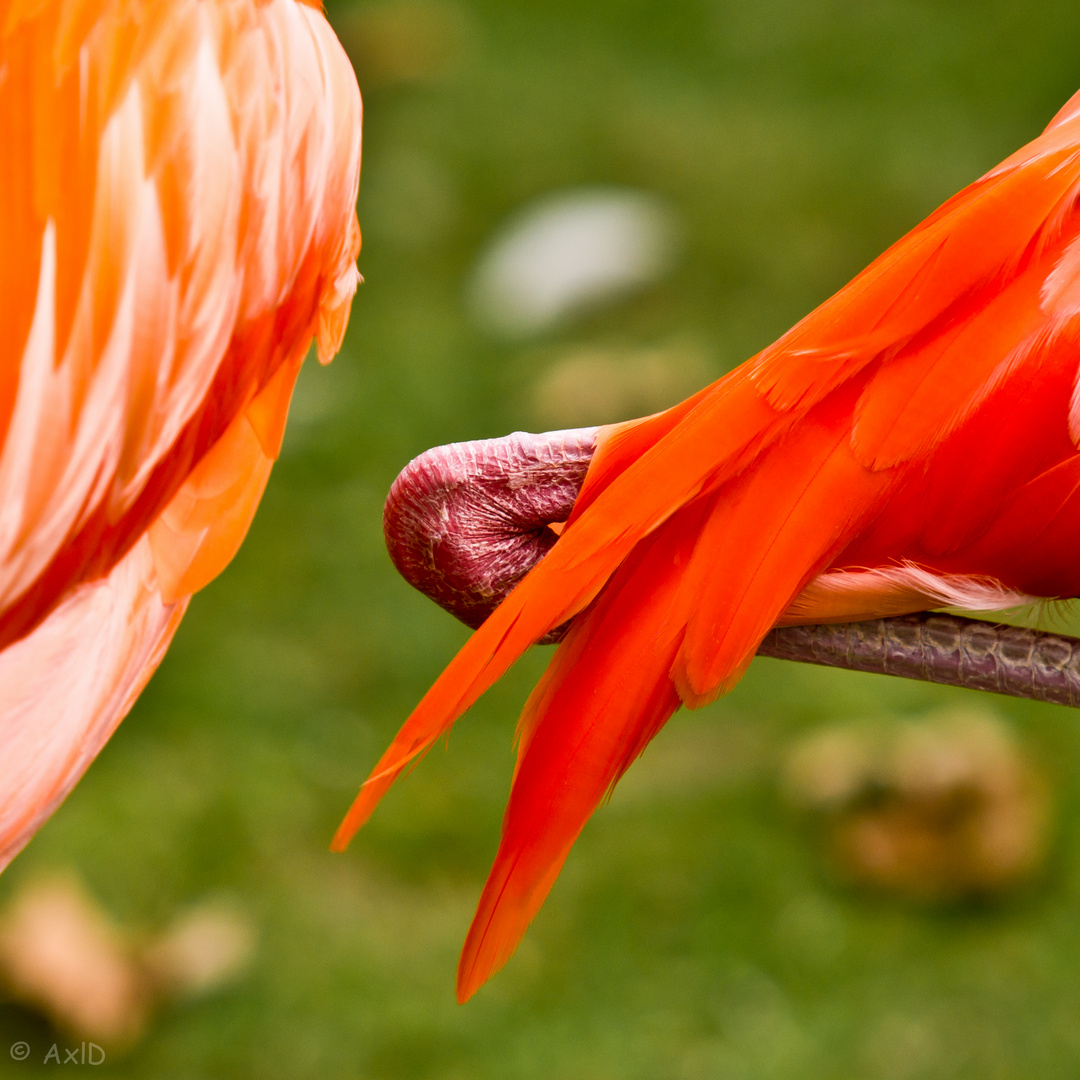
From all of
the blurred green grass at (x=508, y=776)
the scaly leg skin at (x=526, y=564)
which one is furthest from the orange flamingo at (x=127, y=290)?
the blurred green grass at (x=508, y=776)

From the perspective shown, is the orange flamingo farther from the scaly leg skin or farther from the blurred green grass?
the blurred green grass

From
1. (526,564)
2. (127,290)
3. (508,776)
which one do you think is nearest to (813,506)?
(526,564)

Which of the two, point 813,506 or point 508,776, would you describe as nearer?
point 813,506

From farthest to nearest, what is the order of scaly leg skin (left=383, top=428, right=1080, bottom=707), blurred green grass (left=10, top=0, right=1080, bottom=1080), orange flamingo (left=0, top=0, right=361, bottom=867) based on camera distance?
blurred green grass (left=10, top=0, right=1080, bottom=1080) < scaly leg skin (left=383, top=428, right=1080, bottom=707) < orange flamingo (left=0, top=0, right=361, bottom=867)

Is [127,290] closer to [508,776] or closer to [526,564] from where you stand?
[526,564]

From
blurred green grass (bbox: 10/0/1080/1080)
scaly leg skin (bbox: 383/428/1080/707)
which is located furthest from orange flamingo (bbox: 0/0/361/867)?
blurred green grass (bbox: 10/0/1080/1080)

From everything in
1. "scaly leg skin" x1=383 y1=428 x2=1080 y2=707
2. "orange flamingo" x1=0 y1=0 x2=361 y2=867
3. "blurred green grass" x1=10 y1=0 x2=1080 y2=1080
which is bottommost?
"blurred green grass" x1=10 y1=0 x2=1080 y2=1080
